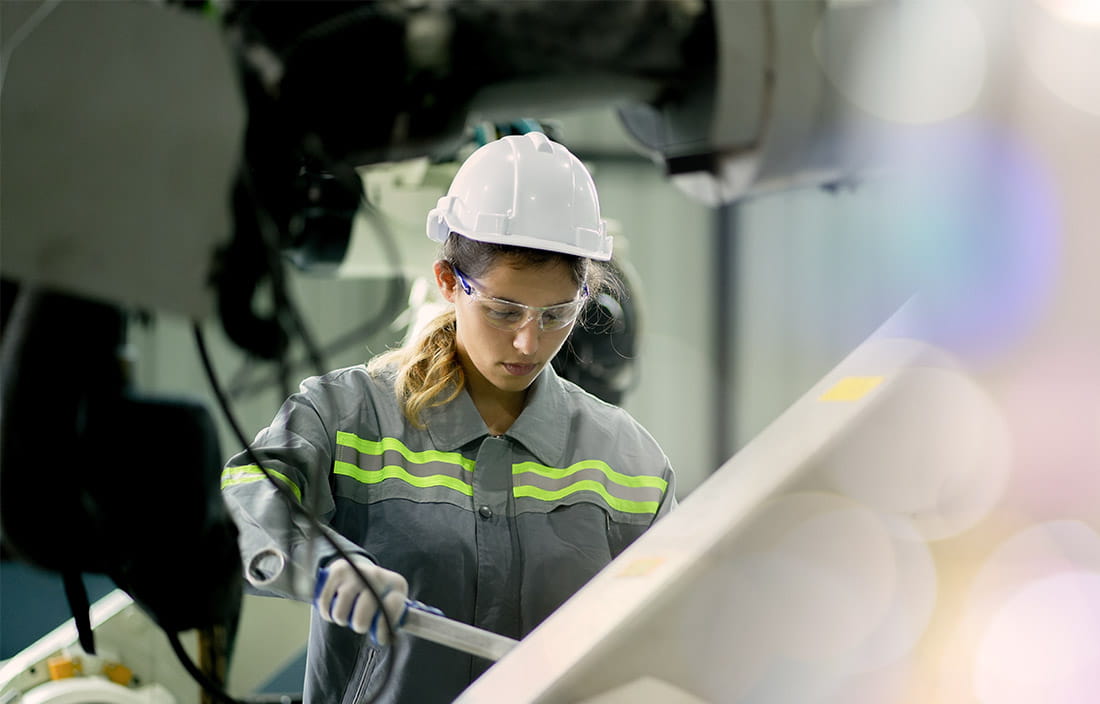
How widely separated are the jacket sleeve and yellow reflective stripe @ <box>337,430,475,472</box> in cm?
2

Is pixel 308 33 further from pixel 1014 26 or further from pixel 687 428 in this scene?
pixel 687 428

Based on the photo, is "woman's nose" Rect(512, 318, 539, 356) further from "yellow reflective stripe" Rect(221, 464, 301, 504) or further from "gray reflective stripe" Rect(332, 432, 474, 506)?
"yellow reflective stripe" Rect(221, 464, 301, 504)

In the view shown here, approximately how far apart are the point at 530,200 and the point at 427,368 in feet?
1.03

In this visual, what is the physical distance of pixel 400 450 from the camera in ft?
4.20

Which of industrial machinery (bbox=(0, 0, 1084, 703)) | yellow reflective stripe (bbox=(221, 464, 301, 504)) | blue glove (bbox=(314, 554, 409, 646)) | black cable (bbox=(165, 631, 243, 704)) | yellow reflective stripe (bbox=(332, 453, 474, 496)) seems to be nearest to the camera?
industrial machinery (bbox=(0, 0, 1084, 703))

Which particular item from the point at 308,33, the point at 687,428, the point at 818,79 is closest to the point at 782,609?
the point at 818,79

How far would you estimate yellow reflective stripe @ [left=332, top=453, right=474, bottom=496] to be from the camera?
4.07 ft

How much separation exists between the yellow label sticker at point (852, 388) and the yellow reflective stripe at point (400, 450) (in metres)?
0.56

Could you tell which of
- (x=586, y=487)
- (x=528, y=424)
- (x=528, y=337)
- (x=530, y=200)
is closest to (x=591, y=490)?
(x=586, y=487)

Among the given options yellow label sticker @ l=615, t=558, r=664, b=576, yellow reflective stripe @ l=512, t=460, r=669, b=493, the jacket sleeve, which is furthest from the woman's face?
yellow label sticker @ l=615, t=558, r=664, b=576

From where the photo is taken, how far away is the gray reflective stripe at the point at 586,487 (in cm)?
131

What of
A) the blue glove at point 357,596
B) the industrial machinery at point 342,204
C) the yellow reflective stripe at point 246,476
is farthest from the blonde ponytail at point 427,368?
the industrial machinery at point 342,204

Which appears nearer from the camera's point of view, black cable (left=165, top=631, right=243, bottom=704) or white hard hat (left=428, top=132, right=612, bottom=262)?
black cable (left=165, top=631, right=243, bottom=704)

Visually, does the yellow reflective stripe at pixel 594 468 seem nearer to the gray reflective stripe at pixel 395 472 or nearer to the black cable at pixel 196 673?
the gray reflective stripe at pixel 395 472
